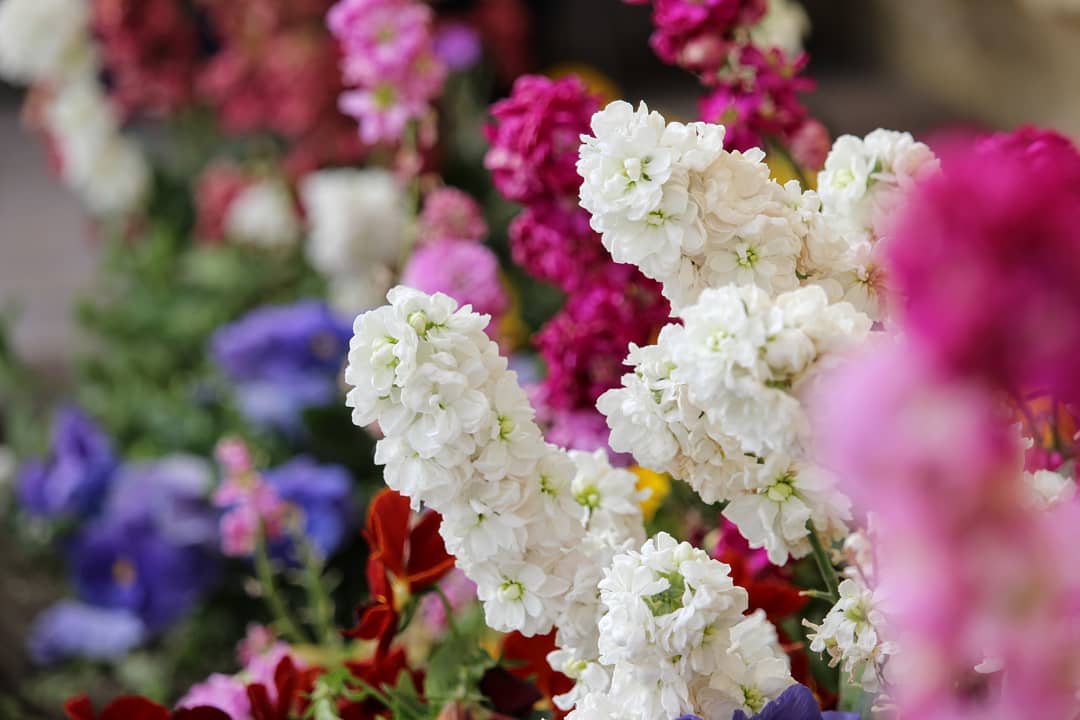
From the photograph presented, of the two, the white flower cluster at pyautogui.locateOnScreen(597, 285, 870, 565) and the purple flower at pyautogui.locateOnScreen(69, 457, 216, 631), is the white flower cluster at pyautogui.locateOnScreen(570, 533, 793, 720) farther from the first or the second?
the purple flower at pyautogui.locateOnScreen(69, 457, 216, 631)

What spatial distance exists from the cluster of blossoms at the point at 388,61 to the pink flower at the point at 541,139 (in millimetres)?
297

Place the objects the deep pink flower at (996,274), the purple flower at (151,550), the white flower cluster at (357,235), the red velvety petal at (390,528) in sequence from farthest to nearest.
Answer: the white flower cluster at (357,235), the purple flower at (151,550), the red velvety petal at (390,528), the deep pink flower at (996,274)

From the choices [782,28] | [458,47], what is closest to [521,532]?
[782,28]

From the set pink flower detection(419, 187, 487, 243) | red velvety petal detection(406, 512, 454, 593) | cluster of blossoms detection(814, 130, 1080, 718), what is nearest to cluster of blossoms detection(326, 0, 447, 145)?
pink flower detection(419, 187, 487, 243)

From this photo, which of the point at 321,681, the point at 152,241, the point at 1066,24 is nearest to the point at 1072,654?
the point at 321,681

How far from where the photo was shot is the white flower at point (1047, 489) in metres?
0.32

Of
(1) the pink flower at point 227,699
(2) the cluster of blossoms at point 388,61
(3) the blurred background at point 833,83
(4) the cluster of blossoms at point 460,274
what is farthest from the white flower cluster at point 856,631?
(3) the blurred background at point 833,83

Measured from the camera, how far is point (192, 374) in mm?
1250

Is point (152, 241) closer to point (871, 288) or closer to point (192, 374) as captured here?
point (192, 374)

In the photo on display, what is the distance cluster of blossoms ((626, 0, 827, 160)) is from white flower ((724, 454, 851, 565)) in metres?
0.22

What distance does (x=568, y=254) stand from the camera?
551mm

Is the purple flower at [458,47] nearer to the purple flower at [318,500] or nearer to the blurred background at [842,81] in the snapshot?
the blurred background at [842,81]

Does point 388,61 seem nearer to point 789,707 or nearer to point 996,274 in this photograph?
point 789,707

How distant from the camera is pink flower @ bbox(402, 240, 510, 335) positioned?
809 mm
